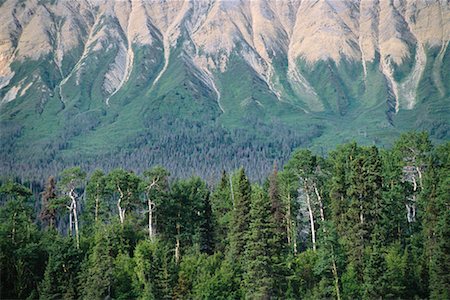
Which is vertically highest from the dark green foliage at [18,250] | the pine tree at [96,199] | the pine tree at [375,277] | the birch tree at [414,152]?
the birch tree at [414,152]

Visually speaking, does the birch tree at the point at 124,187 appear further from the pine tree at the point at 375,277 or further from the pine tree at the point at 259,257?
the pine tree at the point at 375,277

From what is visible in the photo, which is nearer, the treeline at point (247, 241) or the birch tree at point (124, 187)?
the treeline at point (247, 241)

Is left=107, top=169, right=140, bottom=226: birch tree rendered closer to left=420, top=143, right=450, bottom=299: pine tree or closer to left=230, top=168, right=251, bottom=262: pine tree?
left=230, top=168, right=251, bottom=262: pine tree

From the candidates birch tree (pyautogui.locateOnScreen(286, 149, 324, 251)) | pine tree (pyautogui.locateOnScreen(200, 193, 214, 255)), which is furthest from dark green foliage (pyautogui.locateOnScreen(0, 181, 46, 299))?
birch tree (pyautogui.locateOnScreen(286, 149, 324, 251))

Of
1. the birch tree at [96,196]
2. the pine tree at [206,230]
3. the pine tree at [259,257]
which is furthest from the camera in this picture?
the birch tree at [96,196]

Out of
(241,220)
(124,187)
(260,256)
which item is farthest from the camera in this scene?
(124,187)

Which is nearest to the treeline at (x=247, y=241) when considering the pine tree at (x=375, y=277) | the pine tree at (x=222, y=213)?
the pine tree at (x=375, y=277)

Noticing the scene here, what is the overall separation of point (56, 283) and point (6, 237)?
802 cm

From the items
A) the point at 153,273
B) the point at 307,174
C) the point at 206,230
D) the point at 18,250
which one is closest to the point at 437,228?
the point at 307,174

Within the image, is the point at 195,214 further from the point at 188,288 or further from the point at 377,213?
the point at 377,213

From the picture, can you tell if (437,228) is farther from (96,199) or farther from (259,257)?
(96,199)

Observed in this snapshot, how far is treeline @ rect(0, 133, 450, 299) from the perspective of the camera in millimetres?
58312

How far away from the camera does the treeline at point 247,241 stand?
5831 cm

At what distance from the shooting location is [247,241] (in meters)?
60.5
